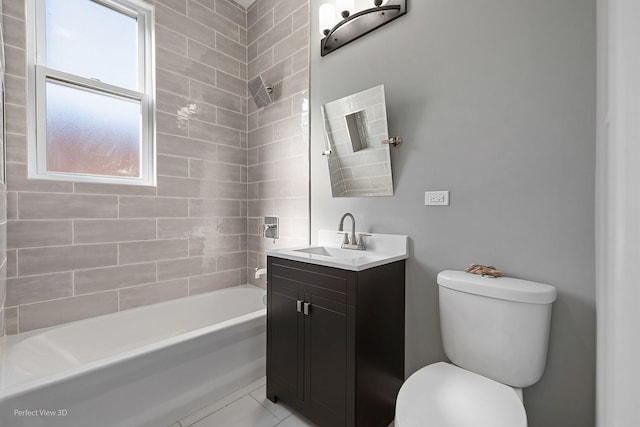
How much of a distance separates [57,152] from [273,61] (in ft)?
5.59

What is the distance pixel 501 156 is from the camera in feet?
4.28

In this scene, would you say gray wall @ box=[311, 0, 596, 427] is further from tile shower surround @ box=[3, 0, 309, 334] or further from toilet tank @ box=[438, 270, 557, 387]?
tile shower surround @ box=[3, 0, 309, 334]

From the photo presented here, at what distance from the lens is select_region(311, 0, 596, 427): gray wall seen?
3.73 feet

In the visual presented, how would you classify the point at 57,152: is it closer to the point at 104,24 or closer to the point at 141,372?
the point at 104,24

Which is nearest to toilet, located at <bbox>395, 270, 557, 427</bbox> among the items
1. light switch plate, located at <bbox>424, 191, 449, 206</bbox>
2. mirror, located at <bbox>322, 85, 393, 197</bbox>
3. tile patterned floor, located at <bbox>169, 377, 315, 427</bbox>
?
light switch plate, located at <bbox>424, 191, 449, 206</bbox>

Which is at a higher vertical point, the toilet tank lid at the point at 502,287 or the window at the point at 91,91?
the window at the point at 91,91

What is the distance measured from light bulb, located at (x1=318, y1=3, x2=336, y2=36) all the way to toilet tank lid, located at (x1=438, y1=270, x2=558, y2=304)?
178 centimetres

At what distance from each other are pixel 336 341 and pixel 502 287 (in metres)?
0.76

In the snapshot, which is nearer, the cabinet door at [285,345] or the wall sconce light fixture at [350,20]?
the cabinet door at [285,345]

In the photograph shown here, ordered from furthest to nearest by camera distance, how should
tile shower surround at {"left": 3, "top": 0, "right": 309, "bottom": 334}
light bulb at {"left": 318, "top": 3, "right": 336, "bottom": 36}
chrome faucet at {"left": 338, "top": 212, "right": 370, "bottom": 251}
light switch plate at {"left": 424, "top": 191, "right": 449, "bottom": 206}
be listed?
light bulb at {"left": 318, "top": 3, "right": 336, "bottom": 36} → chrome faucet at {"left": 338, "top": 212, "right": 370, "bottom": 251} → tile shower surround at {"left": 3, "top": 0, "right": 309, "bottom": 334} → light switch plate at {"left": 424, "top": 191, "right": 449, "bottom": 206}

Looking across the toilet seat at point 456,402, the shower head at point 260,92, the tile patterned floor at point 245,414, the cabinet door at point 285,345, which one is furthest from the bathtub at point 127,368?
the shower head at point 260,92

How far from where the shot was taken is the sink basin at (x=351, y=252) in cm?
134

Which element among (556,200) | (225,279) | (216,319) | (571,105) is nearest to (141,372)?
(216,319)

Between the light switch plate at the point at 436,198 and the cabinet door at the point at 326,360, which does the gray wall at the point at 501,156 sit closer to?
the light switch plate at the point at 436,198
